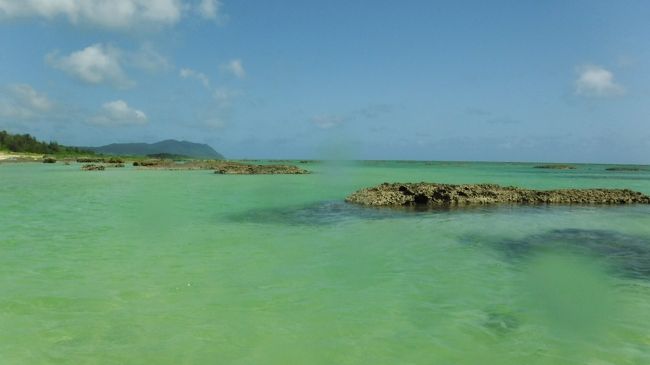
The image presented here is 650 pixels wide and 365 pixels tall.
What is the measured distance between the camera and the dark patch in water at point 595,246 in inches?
399

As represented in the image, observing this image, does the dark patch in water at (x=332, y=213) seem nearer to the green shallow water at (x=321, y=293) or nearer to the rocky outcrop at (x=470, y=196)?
the rocky outcrop at (x=470, y=196)

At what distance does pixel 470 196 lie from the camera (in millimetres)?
21656

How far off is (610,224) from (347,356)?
47.0 feet

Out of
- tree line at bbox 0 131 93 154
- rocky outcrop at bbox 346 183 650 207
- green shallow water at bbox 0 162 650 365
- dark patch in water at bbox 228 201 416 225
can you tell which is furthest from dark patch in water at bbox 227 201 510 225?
tree line at bbox 0 131 93 154

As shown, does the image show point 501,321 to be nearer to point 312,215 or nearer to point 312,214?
point 312,215

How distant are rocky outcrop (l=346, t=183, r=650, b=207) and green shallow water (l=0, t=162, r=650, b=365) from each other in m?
5.59

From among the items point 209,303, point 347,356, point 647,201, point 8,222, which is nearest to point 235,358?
point 347,356

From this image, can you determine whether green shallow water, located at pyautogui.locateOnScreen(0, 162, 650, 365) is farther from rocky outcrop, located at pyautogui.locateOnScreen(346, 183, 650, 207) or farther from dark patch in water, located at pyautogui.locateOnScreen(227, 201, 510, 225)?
rocky outcrop, located at pyautogui.locateOnScreen(346, 183, 650, 207)

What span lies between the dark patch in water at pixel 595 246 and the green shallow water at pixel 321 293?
0.18 ft

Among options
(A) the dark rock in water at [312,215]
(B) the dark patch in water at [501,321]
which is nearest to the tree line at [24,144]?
(A) the dark rock in water at [312,215]

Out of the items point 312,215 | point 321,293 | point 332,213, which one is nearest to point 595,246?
point 321,293

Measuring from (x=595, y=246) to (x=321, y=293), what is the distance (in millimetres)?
8552

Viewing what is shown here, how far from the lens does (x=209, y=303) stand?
7.16 m

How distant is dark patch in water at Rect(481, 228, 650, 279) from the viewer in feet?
33.2
